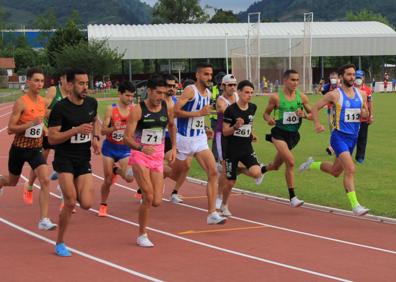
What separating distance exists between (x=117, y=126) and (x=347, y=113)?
11.0ft

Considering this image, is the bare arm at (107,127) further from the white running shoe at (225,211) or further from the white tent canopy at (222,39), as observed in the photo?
the white tent canopy at (222,39)

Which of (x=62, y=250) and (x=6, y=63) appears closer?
(x=62, y=250)

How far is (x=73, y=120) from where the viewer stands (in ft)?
25.3

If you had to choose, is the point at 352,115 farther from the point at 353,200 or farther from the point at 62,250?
the point at 62,250

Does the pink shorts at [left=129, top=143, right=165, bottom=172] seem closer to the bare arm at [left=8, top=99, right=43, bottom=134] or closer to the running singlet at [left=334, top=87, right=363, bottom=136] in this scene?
the bare arm at [left=8, top=99, right=43, bottom=134]

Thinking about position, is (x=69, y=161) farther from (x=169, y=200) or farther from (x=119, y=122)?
(x=169, y=200)

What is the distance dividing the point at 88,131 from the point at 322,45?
67356 mm

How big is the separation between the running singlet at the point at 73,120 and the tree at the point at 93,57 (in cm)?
6163

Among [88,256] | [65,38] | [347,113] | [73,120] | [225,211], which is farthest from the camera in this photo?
[65,38]

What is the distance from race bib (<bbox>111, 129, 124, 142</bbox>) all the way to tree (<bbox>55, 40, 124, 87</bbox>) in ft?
194

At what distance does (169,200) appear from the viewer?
11492 mm

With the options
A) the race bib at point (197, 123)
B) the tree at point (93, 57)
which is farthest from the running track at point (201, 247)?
the tree at point (93, 57)

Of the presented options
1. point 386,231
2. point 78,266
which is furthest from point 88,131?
point 386,231

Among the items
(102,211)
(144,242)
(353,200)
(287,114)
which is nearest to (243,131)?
(287,114)
